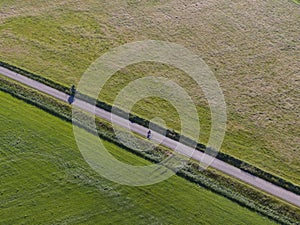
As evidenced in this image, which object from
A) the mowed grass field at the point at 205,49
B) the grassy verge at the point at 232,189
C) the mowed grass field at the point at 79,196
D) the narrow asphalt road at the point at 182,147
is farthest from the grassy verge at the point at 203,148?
the mowed grass field at the point at 79,196

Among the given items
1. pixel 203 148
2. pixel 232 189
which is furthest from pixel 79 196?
pixel 232 189

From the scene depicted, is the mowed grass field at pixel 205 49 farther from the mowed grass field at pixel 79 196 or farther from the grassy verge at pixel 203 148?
the mowed grass field at pixel 79 196

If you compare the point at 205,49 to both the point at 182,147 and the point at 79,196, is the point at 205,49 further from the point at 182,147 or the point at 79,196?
the point at 79,196

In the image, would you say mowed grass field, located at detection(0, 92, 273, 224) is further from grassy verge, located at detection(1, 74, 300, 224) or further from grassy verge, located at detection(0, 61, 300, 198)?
grassy verge, located at detection(0, 61, 300, 198)

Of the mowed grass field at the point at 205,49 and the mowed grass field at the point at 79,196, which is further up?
the mowed grass field at the point at 205,49

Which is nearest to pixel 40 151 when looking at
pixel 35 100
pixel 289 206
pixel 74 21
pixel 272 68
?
pixel 35 100
